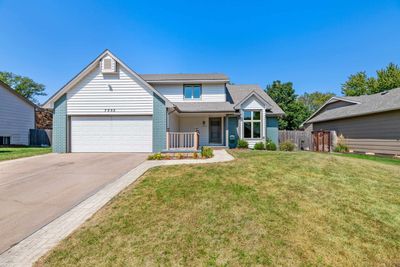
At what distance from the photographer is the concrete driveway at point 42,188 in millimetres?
4293

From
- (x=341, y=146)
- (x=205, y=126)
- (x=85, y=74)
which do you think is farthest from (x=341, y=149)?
(x=85, y=74)

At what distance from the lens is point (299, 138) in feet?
64.2

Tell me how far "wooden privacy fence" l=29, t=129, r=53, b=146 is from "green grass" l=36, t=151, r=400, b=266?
21693 millimetres

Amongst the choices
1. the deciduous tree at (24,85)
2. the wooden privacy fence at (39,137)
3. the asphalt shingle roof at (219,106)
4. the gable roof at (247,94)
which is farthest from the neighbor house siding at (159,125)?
the deciduous tree at (24,85)

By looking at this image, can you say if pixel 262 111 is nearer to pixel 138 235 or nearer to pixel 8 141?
pixel 138 235

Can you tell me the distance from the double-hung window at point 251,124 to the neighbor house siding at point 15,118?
23.4 metres

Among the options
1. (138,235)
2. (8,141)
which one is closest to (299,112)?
(138,235)

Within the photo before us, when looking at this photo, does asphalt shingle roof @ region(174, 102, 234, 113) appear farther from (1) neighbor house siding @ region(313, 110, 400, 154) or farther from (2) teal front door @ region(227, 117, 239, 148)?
(1) neighbor house siding @ region(313, 110, 400, 154)

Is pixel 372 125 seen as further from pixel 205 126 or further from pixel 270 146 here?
pixel 205 126

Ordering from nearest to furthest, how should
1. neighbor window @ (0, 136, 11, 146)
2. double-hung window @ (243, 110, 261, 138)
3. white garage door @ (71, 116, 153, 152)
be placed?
white garage door @ (71, 116, 153, 152) < double-hung window @ (243, 110, 261, 138) < neighbor window @ (0, 136, 11, 146)

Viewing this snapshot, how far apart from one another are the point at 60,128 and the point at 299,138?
20264 mm

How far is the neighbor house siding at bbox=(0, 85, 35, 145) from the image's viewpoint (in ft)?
64.3

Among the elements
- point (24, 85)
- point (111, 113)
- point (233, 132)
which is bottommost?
point (233, 132)

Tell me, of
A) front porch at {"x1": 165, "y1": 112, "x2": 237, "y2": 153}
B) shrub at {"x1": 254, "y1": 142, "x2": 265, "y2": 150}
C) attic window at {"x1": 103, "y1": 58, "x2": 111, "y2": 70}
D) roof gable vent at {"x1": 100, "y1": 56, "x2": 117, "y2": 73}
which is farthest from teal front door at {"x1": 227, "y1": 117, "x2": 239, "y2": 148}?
attic window at {"x1": 103, "y1": 58, "x2": 111, "y2": 70}
